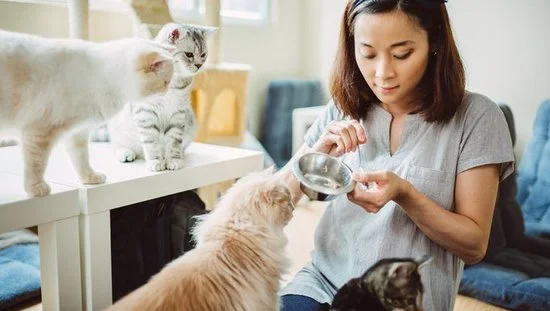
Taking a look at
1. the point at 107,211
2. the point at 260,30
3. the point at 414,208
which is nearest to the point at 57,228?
the point at 107,211

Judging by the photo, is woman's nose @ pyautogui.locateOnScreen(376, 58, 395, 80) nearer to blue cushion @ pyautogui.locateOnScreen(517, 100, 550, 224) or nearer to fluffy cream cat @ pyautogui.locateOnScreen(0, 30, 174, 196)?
fluffy cream cat @ pyautogui.locateOnScreen(0, 30, 174, 196)

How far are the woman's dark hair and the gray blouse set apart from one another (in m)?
0.04

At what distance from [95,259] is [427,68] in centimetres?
73

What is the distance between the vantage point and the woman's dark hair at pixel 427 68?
0.92 meters

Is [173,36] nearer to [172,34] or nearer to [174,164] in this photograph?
[172,34]

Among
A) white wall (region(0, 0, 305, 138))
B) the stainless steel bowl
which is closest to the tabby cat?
the stainless steel bowl

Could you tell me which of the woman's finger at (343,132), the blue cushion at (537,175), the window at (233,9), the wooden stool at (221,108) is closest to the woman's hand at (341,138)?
the woman's finger at (343,132)

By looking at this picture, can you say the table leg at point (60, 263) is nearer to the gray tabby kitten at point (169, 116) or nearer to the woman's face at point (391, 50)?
the gray tabby kitten at point (169, 116)

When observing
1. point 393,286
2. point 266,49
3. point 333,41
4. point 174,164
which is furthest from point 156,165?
point 333,41

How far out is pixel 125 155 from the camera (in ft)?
3.92

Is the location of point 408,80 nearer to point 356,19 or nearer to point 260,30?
point 356,19

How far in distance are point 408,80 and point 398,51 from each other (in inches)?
2.7

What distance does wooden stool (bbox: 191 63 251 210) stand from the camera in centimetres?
226

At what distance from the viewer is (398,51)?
0.90 m
